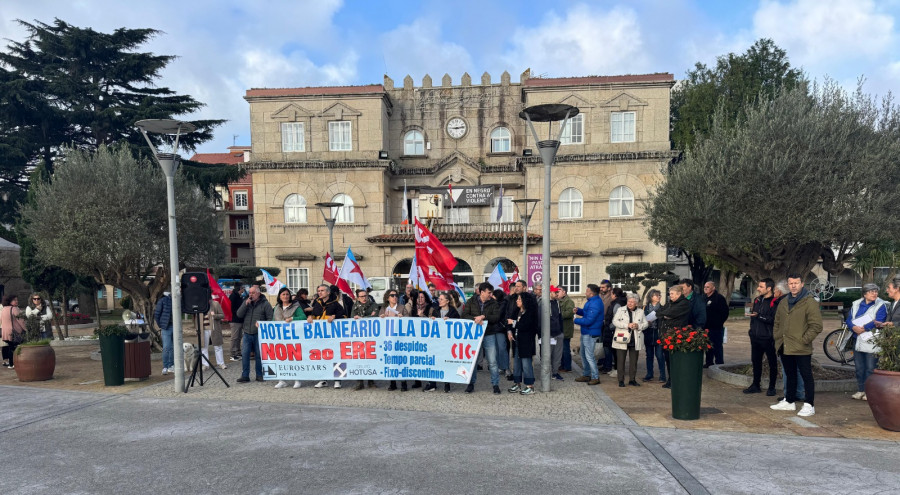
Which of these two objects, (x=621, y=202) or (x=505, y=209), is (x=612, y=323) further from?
(x=505, y=209)

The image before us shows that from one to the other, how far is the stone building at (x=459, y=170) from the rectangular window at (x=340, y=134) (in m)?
0.05

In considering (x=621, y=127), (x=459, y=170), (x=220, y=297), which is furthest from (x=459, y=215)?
(x=220, y=297)

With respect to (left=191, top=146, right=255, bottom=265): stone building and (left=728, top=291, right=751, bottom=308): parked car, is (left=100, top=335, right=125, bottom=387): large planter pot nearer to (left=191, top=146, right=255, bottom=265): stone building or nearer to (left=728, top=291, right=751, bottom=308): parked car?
(left=728, top=291, right=751, bottom=308): parked car

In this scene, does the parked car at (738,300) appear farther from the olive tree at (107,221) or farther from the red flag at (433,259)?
the olive tree at (107,221)

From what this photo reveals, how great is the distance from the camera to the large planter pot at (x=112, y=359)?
10.5 meters

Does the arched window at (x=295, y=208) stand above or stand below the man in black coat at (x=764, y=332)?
above

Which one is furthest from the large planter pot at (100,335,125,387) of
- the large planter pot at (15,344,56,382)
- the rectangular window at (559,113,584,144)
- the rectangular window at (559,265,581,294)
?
the rectangular window at (559,113,584,144)

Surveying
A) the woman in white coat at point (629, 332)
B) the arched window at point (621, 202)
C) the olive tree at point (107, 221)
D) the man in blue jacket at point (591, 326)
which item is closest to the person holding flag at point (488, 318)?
the man in blue jacket at point (591, 326)

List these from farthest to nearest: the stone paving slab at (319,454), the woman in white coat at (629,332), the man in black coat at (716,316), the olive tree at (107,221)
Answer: the olive tree at (107,221) → the man in black coat at (716,316) → the woman in white coat at (629,332) → the stone paving slab at (319,454)

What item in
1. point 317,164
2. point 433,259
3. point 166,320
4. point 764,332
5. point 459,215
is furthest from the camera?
point 459,215

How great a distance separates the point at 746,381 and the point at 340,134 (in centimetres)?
2397

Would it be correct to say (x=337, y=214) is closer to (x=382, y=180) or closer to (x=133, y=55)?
(x=382, y=180)

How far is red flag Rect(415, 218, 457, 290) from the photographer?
11891mm

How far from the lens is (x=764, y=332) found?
8953mm
